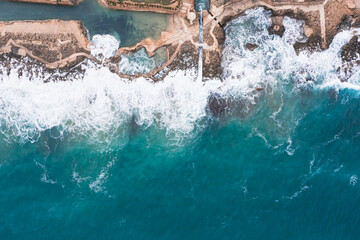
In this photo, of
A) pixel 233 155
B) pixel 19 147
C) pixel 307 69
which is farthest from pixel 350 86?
pixel 19 147

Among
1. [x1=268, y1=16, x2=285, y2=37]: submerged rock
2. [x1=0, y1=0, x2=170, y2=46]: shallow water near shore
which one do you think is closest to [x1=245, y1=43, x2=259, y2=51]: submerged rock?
[x1=268, y1=16, x2=285, y2=37]: submerged rock

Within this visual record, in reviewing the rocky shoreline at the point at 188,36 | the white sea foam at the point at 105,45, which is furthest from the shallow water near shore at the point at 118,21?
the rocky shoreline at the point at 188,36

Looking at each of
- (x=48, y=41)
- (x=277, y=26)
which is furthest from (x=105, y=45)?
Answer: (x=277, y=26)

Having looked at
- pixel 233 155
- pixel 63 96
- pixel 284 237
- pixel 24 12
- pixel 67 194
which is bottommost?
pixel 284 237

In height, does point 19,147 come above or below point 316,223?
above

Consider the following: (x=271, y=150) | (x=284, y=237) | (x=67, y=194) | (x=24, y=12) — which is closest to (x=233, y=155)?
(x=271, y=150)

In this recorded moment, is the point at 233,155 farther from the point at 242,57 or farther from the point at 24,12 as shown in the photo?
the point at 24,12

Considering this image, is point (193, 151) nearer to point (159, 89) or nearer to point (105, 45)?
point (159, 89)
